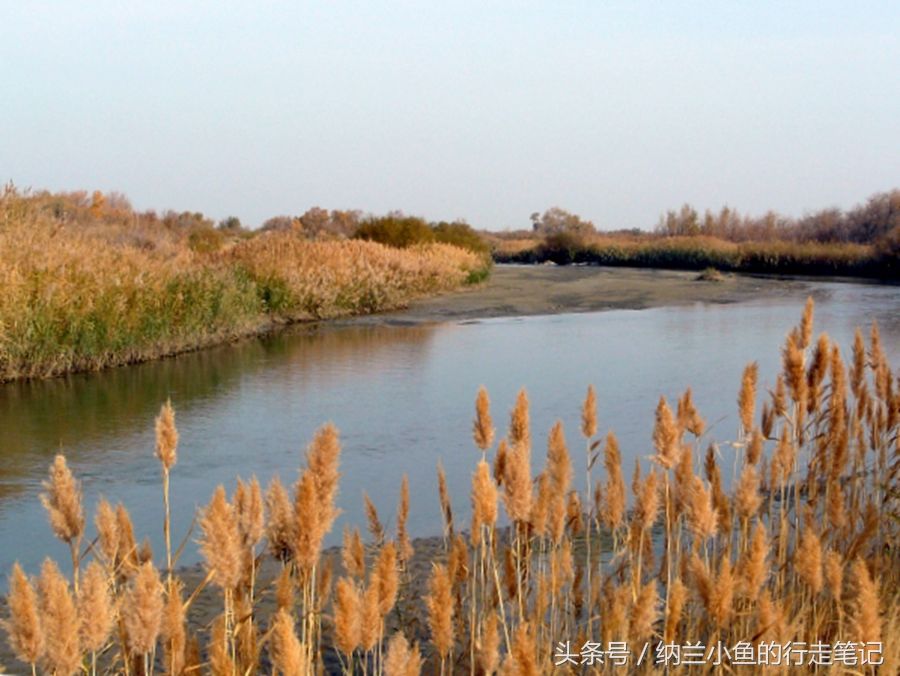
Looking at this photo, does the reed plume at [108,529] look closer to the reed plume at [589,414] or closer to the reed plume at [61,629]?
the reed plume at [61,629]

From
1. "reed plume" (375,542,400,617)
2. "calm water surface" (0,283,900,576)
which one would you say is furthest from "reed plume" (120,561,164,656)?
"calm water surface" (0,283,900,576)

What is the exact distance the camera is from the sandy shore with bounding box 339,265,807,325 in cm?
2222

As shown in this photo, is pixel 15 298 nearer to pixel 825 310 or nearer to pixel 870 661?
pixel 870 661

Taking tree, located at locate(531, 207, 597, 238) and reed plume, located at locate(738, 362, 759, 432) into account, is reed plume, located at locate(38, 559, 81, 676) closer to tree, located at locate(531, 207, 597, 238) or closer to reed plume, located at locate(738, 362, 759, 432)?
reed plume, located at locate(738, 362, 759, 432)

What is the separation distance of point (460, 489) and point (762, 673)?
13.7 feet

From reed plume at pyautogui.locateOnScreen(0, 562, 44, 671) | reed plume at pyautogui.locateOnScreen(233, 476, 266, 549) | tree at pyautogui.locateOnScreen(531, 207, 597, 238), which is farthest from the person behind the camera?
tree at pyautogui.locateOnScreen(531, 207, 597, 238)

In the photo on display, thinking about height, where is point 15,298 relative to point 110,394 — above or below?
above

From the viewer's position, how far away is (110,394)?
11367mm

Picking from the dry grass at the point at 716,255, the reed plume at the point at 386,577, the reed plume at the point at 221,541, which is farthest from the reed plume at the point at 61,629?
the dry grass at the point at 716,255

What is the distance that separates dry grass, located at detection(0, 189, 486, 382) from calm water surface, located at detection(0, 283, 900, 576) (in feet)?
1.39

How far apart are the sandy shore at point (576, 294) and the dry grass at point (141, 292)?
3.21ft

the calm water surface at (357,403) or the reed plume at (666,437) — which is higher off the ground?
the reed plume at (666,437)

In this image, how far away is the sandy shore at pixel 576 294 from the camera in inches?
875

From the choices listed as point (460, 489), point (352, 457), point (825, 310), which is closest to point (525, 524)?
point (460, 489)
